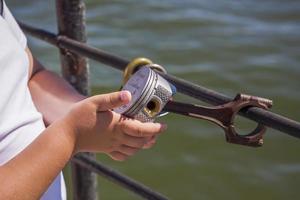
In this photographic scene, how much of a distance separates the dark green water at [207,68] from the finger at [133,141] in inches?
102

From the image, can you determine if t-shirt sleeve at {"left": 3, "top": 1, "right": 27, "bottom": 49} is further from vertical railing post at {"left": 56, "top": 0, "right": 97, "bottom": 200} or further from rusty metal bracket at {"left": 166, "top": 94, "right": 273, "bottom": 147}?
rusty metal bracket at {"left": 166, "top": 94, "right": 273, "bottom": 147}

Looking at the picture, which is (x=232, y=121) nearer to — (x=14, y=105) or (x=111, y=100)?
(x=111, y=100)

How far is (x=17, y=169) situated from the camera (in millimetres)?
979

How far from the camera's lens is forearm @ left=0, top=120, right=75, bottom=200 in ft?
3.19

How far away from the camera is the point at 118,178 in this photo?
1.47 m

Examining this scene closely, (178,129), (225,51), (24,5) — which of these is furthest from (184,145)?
(24,5)

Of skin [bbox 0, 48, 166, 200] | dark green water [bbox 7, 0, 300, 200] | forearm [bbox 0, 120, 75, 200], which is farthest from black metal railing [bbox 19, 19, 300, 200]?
dark green water [bbox 7, 0, 300, 200]

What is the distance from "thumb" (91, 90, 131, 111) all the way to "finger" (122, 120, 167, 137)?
0.04 meters

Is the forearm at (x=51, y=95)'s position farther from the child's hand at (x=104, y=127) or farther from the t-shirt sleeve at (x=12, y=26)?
the child's hand at (x=104, y=127)

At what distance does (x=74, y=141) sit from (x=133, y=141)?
0.33 ft

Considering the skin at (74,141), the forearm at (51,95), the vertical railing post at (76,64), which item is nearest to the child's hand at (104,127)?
the skin at (74,141)

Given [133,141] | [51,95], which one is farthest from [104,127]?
[51,95]

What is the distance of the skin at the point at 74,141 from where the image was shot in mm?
975

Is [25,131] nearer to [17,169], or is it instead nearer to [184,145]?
[17,169]
